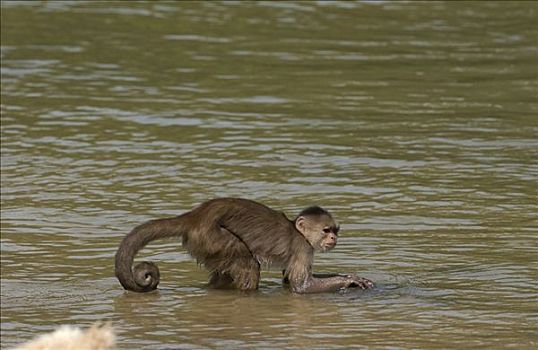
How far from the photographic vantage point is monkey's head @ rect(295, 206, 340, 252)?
9.62 meters

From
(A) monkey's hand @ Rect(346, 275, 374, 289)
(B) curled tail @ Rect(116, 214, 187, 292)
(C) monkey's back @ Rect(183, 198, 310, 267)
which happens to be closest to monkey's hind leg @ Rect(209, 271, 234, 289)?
(C) monkey's back @ Rect(183, 198, 310, 267)

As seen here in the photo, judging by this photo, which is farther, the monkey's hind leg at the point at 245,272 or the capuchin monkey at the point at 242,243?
the monkey's hind leg at the point at 245,272

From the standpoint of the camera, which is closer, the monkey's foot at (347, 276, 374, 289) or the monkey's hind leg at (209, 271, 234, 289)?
the monkey's foot at (347, 276, 374, 289)

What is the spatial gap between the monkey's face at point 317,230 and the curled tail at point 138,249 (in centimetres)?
74

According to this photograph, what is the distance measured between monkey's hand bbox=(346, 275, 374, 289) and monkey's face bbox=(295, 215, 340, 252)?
269 millimetres

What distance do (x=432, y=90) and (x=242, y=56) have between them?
118 inches

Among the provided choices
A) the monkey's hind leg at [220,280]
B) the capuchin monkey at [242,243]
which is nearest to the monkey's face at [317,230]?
the capuchin monkey at [242,243]

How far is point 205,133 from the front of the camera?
49.4 ft

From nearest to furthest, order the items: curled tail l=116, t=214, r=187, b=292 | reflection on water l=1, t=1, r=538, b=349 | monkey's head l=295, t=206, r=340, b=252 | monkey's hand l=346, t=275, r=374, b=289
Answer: reflection on water l=1, t=1, r=538, b=349 < curled tail l=116, t=214, r=187, b=292 < monkey's hand l=346, t=275, r=374, b=289 < monkey's head l=295, t=206, r=340, b=252

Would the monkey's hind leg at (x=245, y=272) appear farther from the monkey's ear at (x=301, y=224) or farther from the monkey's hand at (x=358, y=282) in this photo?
the monkey's hand at (x=358, y=282)

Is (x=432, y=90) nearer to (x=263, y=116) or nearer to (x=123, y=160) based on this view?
(x=263, y=116)

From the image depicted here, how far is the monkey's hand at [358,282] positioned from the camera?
9523 mm

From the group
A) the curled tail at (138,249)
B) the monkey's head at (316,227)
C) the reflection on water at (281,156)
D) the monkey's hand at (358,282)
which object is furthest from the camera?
the monkey's head at (316,227)

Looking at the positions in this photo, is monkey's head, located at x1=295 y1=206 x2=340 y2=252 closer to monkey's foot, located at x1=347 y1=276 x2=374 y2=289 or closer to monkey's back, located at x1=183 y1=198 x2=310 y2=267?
monkey's back, located at x1=183 y1=198 x2=310 y2=267
